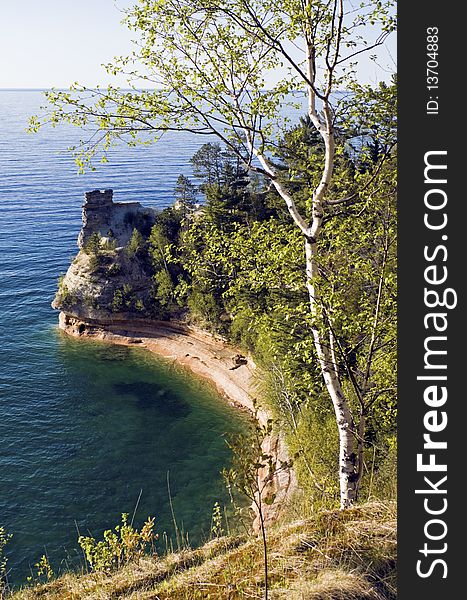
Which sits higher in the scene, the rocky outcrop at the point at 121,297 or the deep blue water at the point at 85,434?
the rocky outcrop at the point at 121,297

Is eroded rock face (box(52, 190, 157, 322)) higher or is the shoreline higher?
eroded rock face (box(52, 190, 157, 322))

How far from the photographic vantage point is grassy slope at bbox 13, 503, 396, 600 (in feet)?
19.5

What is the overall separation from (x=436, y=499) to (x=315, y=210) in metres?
4.96

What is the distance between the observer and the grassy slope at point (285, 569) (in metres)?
5.95

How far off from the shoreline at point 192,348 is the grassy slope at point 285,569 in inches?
907

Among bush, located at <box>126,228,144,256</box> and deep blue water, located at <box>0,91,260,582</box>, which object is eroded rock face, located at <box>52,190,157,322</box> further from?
deep blue water, located at <box>0,91,260,582</box>

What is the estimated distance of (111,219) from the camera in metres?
52.4

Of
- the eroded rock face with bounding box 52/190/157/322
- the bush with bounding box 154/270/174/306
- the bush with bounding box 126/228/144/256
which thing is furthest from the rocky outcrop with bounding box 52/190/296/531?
the bush with bounding box 154/270/174/306

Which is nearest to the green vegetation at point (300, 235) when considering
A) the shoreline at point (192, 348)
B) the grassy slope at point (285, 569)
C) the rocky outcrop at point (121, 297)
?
the grassy slope at point (285, 569)

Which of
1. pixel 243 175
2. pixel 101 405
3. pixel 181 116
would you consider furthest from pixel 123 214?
pixel 181 116

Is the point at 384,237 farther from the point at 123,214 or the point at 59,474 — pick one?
the point at 123,214

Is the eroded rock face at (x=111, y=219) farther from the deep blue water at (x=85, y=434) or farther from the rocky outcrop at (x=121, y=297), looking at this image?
the deep blue water at (x=85, y=434)

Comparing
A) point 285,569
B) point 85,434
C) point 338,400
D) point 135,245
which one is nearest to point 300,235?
point 338,400

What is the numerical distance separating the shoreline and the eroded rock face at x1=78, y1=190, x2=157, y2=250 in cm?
948
